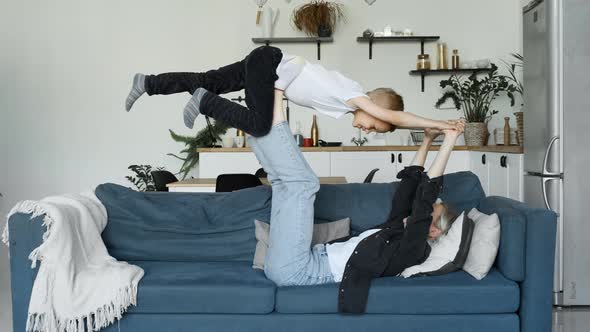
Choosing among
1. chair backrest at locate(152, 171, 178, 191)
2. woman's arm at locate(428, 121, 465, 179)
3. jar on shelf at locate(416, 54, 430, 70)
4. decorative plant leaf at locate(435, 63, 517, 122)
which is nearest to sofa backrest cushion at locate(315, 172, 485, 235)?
woman's arm at locate(428, 121, 465, 179)

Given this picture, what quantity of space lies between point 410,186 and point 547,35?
5.79ft

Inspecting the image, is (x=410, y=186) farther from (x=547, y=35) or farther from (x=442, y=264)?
(x=547, y=35)

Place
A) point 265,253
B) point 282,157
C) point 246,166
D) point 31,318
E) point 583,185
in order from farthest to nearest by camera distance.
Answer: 1. point 246,166
2. point 583,185
3. point 265,253
4. point 282,157
5. point 31,318

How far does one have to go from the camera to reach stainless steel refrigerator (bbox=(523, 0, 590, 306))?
400 cm

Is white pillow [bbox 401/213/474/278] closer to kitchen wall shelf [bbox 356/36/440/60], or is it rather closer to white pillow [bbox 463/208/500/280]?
white pillow [bbox 463/208/500/280]

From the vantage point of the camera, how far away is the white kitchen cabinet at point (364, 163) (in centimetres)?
642

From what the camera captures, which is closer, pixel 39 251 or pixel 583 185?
pixel 39 251

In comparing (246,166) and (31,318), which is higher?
(246,166)

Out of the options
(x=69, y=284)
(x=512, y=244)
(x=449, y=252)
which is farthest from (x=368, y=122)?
(x=69, y=284)

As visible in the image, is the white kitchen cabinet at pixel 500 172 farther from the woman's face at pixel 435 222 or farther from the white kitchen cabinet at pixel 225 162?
the white kitchen cabinet at pixel 225 162

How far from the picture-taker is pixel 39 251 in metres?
2.70

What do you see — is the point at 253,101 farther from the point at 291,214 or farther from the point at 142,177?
the point at 142,177

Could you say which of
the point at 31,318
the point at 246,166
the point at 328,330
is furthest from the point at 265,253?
the point at 246,166

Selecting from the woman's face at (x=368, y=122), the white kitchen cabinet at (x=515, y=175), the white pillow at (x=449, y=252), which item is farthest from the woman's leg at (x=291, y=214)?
the white kitchen cabinet at (x=515, y=175)
